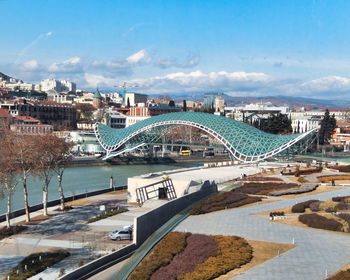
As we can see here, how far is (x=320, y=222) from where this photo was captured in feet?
59.1

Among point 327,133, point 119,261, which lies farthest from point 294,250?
point 327,133

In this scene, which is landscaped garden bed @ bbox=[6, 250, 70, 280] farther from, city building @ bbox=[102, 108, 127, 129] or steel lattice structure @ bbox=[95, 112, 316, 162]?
city building @ bbox=[102, 108, 127, 129]

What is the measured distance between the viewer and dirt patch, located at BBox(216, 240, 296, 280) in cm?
1309

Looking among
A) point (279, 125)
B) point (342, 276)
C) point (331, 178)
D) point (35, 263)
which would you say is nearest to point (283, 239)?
point (342, 276)

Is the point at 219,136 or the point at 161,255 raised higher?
the point at 219,136

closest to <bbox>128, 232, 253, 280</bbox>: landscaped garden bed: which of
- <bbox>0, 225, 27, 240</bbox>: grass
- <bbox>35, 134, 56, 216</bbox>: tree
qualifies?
<bbox>0, 225, 27, 240</bbox>: grass

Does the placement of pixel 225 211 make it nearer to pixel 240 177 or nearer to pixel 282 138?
pixel 240 177

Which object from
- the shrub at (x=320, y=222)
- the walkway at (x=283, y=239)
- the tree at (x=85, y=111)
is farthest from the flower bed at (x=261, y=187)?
the tree at (x=85, y=111)

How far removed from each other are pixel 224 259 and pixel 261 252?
1.55 metres

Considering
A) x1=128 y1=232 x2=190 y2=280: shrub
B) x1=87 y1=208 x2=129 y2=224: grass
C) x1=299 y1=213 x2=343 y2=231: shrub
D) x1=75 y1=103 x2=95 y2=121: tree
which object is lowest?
x1=87 y1=208 x2=129 y2=224: grass

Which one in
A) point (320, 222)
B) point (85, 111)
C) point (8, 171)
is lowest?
point (320, 222)

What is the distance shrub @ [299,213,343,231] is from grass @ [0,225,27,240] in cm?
1274

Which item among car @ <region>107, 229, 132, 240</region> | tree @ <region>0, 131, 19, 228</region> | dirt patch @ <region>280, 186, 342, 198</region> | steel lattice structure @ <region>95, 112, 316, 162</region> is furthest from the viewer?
steel lattice structure @ <region>95, 112, 316, 162</region>

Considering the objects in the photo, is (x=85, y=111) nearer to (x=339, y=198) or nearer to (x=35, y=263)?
(x=339, y=198)
